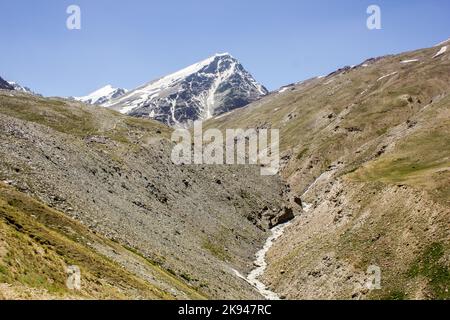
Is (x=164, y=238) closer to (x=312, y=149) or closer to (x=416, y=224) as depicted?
(x=416, y=224)

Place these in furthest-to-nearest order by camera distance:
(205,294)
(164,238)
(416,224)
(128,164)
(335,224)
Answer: (128,164) < (335,224) < (164,238) < (416,224) < (205,294)

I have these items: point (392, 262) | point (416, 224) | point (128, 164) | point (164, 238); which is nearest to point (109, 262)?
point (164, 238)

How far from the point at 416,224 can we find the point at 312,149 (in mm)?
90768

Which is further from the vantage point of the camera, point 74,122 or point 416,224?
point 74,122

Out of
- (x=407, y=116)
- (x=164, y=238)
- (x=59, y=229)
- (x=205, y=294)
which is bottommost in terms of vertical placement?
(x=205, y=294)

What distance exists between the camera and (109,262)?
41.2 meters

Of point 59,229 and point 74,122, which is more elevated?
point 74,122

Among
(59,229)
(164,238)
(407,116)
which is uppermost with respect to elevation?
(407,116)

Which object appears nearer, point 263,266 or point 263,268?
point 263,268

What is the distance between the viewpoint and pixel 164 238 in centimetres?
6297
